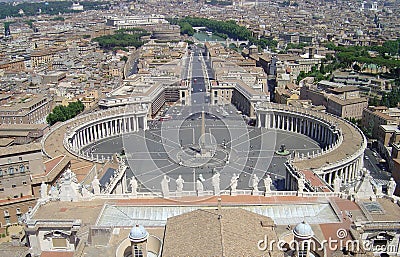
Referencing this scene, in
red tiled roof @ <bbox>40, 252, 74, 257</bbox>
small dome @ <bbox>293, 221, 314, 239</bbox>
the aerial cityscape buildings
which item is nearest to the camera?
small dome @ <bbox>293, 221, 314, 239</bbox>

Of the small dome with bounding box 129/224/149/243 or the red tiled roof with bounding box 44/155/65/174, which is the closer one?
the small dome with bounding box 129/224/149/243

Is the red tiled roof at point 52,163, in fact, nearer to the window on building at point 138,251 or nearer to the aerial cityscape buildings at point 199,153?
the aerial cityscape buildings at point 199,153

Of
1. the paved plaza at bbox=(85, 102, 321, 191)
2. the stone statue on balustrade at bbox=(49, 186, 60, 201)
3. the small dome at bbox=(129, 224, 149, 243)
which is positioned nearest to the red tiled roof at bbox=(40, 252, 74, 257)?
the stone statue on balustrade at bbox=(49, 186, 60, 201)

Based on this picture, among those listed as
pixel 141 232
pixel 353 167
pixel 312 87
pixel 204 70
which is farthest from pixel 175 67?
pixel 141 232

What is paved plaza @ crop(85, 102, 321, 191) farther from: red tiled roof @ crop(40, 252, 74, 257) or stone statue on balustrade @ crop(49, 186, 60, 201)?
red tiled roof @ crop(40, 252, 74, 257)

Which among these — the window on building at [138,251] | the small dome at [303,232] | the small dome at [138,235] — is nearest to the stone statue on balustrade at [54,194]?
the window on building at [138,251]

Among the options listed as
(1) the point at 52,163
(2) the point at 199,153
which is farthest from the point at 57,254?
(2) the point at 199,153

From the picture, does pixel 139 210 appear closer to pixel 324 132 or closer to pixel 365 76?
pixel 324 132

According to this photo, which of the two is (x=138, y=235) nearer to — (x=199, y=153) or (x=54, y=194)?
(x=54, y=194)
